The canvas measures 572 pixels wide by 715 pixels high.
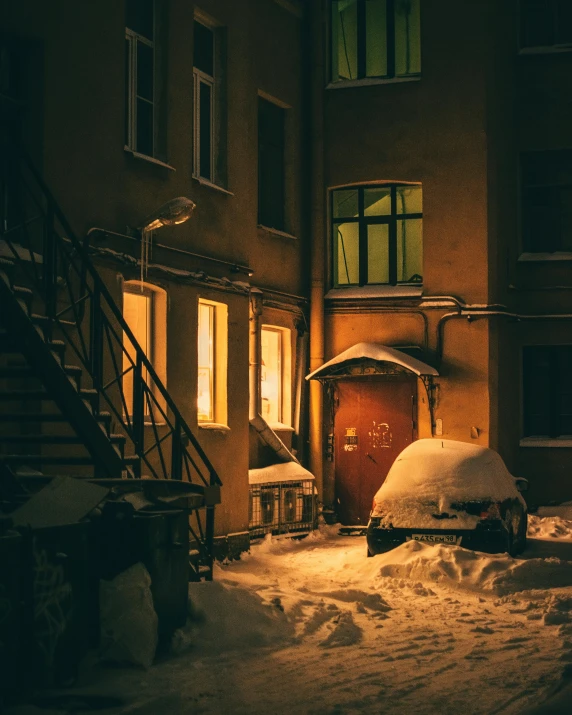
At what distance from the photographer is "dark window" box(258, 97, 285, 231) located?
67.9ft

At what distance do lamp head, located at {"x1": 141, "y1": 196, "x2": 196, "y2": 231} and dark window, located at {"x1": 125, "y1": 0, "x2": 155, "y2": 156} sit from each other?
141 cm

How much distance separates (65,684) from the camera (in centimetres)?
823

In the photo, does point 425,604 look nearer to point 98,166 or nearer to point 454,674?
point 454,674

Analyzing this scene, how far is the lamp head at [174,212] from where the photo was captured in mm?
13836

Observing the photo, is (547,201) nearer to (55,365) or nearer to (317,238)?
(317,238)

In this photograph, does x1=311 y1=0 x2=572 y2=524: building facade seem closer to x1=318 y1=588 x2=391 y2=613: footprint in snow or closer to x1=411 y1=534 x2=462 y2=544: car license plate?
x1=411 y1=534 x2=462 y2=544: car license plate

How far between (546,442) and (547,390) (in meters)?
0.94

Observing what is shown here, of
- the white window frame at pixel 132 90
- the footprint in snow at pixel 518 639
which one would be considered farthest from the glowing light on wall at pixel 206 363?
the footprint in snow at pixel 518 639

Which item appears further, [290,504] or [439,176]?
[439,176]

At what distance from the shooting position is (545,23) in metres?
22.7

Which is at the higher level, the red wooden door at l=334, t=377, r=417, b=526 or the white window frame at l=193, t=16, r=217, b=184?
the white window frame at l=193, t=16, r=217, b=184

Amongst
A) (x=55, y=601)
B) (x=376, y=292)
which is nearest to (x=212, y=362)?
(x=376, y=292)

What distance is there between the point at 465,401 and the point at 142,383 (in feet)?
33.4

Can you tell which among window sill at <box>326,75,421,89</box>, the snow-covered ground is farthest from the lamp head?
window sill at <box>326,75,421,89</box>
